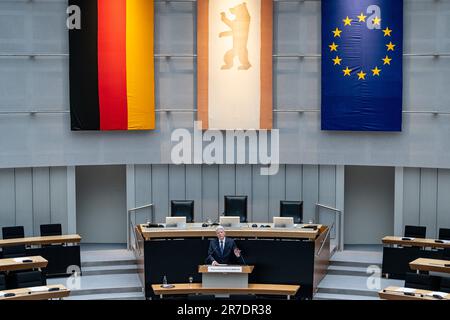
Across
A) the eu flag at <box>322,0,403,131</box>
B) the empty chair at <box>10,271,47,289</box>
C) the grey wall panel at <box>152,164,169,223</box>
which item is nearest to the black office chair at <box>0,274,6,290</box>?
the empty chair at <box>10,271,47,289</box>

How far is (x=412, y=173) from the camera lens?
51.1 ft

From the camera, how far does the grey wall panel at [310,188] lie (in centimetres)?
1614

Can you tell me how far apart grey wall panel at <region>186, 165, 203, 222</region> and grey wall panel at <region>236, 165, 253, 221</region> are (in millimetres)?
930

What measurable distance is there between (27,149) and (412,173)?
351 inches

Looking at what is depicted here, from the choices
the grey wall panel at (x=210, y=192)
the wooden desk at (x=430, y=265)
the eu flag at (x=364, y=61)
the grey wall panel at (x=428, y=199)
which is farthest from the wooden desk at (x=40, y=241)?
the grey wall panel at (x=428, y=199)

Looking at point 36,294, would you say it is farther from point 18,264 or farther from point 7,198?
point 7,198

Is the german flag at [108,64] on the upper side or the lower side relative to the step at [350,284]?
upper

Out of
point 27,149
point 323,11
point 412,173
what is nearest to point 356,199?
point 412,173

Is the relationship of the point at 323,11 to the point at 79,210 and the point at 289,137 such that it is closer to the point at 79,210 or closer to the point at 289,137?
the point at 289,137

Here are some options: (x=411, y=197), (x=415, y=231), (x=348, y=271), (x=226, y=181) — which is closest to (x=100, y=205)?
(x=226, y=181)

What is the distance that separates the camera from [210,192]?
53.7ft

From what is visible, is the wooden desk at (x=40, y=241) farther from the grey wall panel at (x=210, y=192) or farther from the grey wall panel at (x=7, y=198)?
the grey wall panel at (x=210, y=192)

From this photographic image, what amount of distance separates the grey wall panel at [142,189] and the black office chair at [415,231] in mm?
6046

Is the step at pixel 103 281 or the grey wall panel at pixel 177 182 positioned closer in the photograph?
the step at pixel 103 281
